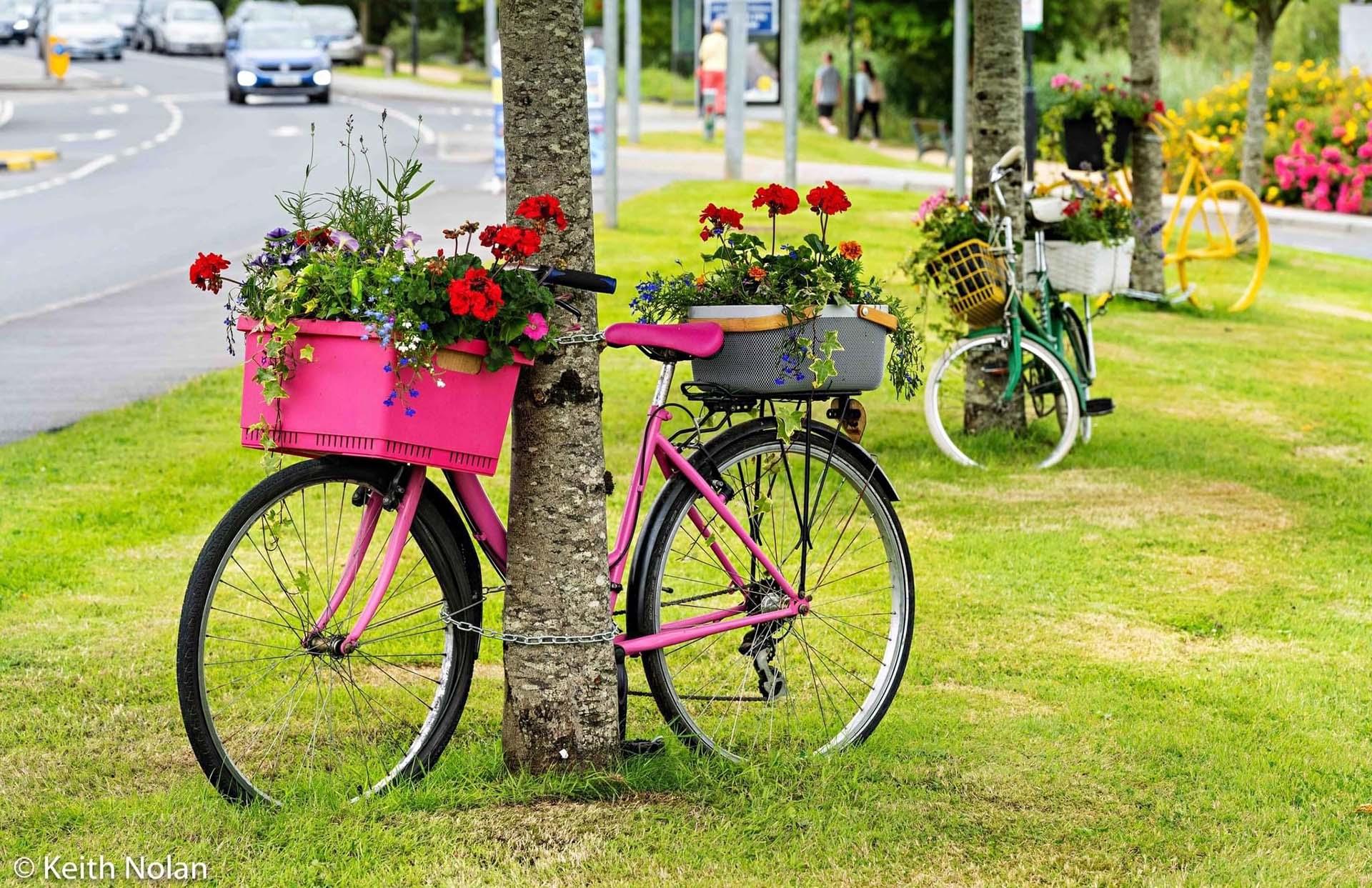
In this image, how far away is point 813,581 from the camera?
543 cm

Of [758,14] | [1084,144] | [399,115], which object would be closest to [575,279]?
[1084,144]

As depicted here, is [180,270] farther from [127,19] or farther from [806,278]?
[127,19]

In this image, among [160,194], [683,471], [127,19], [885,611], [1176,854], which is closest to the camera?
[1176,854]

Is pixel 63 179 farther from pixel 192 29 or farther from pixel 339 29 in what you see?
pixel 192 29

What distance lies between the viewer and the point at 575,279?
12.7 feet

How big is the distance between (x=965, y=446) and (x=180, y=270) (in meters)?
8.38

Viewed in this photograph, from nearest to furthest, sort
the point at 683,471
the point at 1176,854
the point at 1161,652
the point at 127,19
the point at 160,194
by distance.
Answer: the point at 1176,854
the point at 683,471
the point at 1161,652
the point at 160,194
the point at 127,19

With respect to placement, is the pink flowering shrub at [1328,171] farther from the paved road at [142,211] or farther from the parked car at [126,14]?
the parked car at [126,14]

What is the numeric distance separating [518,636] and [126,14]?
197ft

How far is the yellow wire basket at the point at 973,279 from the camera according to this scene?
25.2 feet

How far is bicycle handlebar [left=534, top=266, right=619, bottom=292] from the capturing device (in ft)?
12.7

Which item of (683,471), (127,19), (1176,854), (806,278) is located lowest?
(1176,854)

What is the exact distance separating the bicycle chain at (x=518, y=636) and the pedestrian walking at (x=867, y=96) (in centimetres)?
3390

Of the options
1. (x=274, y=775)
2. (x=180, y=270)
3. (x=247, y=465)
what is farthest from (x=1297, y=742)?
(x=180, y=270)
